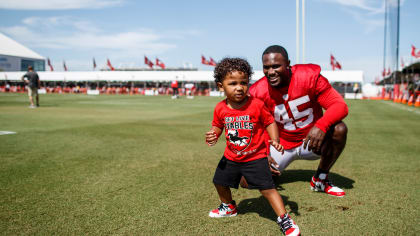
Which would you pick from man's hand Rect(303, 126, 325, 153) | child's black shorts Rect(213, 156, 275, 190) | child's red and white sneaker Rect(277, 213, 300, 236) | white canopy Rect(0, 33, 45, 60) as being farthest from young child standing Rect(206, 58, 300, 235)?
white canopy Rect(0, 33, 45, 60)

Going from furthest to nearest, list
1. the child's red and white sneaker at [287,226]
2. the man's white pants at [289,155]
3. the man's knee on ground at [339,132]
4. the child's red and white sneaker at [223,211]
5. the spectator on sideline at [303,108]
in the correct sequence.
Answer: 1. the man's white pants at [289,155]
2. the man's knee on ground at [339,132]
3. the spectator on sideline at [303,108]
4. the child's red and white sneaker at [223,211]
5. the child's red and white sneaker at [287,226]

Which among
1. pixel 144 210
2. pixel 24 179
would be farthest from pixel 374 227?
pixel 24 179

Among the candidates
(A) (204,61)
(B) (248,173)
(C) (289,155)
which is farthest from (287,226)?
(A) (204,61)

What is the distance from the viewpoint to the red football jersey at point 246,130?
2805 mm

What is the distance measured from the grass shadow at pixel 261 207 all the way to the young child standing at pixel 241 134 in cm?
26

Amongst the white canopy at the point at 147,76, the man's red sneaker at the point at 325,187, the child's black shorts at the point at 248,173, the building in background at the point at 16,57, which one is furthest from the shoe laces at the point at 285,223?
the building in background at the point at 16,57

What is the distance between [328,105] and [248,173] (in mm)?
1378

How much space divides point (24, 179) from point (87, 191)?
0.99 metres

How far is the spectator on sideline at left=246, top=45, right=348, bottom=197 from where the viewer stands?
3.44 metres

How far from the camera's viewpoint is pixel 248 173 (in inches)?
111

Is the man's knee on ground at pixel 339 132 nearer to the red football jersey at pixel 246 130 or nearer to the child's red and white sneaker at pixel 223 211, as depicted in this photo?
the red football jersey at pixel 246 130

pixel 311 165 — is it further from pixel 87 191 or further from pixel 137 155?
pixel 87 191

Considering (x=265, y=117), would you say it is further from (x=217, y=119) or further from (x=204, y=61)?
(x=204, y=61)

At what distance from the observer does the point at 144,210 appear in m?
3.01
